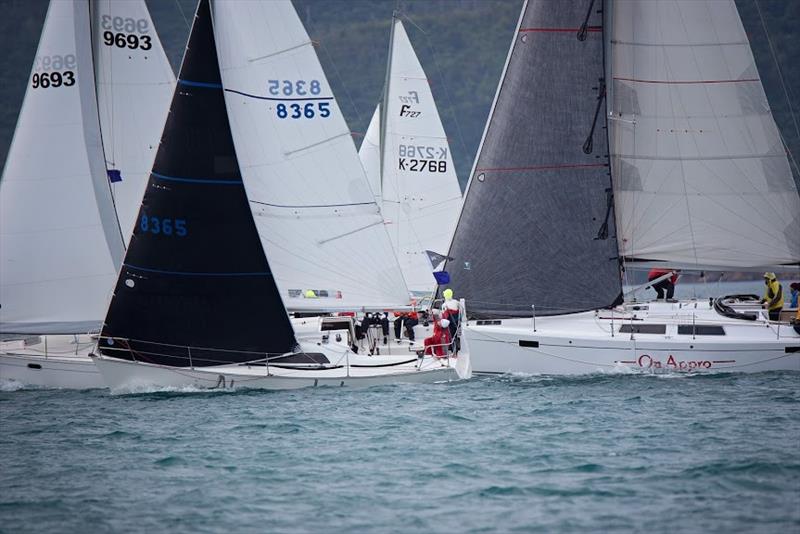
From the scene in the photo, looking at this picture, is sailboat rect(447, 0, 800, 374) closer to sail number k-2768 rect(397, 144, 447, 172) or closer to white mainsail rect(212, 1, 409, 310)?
white mainsail rect(212, 1, 409, 310)

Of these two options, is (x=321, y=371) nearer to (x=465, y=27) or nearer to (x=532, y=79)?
(x=532, y=79)

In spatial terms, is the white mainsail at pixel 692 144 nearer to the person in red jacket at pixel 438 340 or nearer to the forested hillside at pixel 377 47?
the person in red jacket at pixel 438 340

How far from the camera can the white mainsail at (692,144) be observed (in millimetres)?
22828

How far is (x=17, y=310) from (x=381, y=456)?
10052mm

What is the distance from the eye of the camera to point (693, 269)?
22.9 m

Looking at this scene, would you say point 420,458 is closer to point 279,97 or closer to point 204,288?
point 204,288

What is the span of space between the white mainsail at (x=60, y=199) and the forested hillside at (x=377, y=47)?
Answer: 88759mm

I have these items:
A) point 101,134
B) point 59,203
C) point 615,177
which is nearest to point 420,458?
point 615,177

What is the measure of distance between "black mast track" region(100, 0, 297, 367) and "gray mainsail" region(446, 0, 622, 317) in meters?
4.15

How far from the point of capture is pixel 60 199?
22953mm

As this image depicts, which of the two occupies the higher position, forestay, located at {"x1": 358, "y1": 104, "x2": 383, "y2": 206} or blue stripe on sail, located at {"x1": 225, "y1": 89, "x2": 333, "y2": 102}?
forestay, located at {"x1": 358, "y1": 104, "x2": 383, "y2": 206}

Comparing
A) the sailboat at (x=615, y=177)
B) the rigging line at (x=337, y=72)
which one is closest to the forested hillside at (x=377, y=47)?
the rigging line at (x=337, y=72)

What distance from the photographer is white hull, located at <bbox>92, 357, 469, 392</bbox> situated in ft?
66.6

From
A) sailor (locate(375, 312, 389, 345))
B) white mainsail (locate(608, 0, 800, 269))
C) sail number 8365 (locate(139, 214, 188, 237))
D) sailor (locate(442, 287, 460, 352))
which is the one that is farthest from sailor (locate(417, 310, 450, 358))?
sail number 8365 (locate(139, 214, 188, 237))
